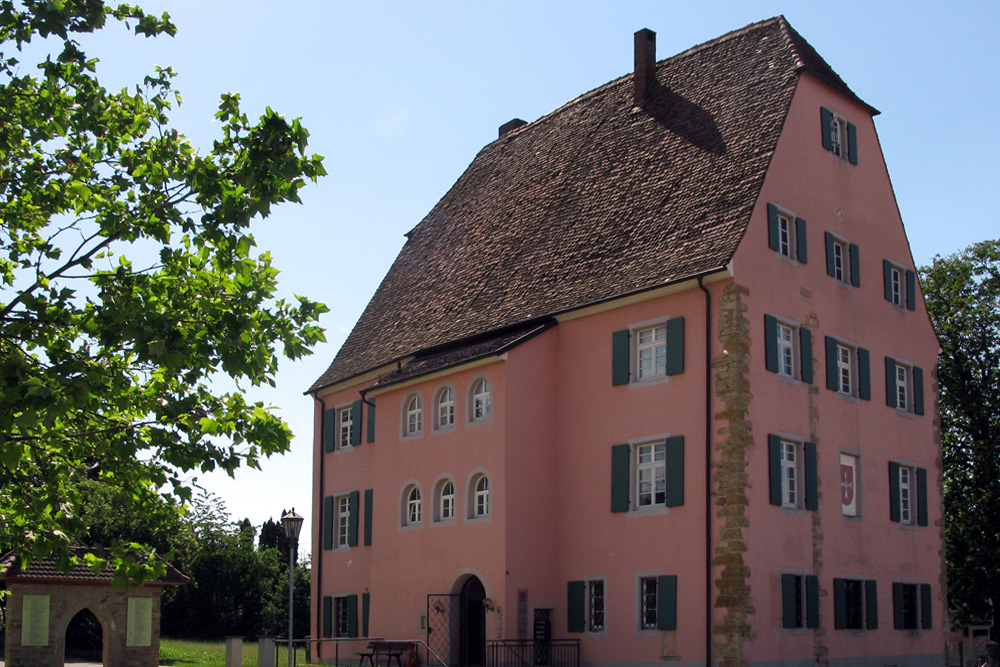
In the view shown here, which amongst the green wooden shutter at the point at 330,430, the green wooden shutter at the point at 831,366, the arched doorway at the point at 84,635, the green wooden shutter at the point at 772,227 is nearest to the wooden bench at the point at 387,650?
the green wooden shutter at the point at 330,430

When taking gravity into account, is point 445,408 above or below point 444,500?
above

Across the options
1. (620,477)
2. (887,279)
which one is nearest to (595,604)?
(620,477)

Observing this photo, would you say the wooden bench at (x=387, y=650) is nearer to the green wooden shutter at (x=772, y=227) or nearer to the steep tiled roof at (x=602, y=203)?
the steep tiled roof at (x=602, y=203)

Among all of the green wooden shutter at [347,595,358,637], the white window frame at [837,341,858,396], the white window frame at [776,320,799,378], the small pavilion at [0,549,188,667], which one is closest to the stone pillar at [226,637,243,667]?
the small pavilion at [0,549,188,667]

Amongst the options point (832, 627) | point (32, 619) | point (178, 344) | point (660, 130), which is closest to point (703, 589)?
point (832, 627)

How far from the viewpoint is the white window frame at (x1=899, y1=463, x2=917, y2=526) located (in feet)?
86.4

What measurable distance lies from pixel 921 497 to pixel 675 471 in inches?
299

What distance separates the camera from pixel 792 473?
23.3 metres

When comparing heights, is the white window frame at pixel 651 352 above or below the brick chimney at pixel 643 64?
below

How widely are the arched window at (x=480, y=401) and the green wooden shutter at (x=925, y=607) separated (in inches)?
411

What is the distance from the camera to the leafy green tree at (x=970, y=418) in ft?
119

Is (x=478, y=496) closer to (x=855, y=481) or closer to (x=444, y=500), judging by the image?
(x=444, y=500)

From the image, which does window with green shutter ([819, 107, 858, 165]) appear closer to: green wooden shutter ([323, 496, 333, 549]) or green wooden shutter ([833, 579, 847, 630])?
green wooden shutter ([833, 579, 847, 630])

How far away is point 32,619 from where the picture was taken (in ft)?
86.5
